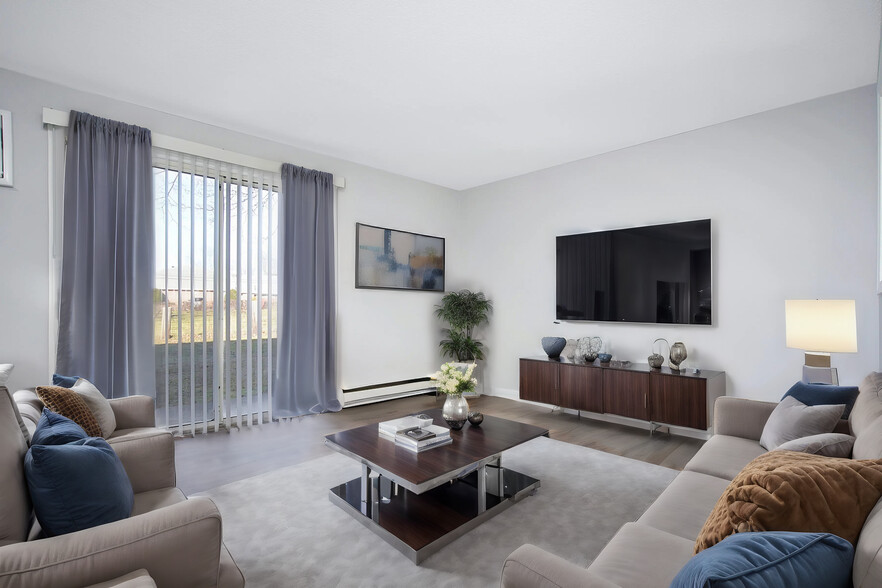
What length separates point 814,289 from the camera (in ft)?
10.9

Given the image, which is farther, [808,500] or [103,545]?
[103,545]

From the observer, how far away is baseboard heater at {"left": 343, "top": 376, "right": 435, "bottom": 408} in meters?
4.84

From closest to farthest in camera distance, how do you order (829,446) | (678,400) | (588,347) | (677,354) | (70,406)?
1. (829,446)
2. (70,406)
3. (678,400)
4. (677,354)
5. (588,347)

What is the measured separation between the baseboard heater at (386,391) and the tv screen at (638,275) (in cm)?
202

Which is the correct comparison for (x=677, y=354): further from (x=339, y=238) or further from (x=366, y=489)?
(x=339, y=238)

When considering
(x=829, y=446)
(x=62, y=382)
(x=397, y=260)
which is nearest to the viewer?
(x=829, y=446)

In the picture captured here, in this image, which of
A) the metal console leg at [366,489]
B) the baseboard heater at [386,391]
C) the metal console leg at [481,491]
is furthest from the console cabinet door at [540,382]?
the metal console leg at [366,489]

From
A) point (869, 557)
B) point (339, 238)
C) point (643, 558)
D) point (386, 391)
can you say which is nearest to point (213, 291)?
point (339, 238)

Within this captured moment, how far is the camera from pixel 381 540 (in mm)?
2070

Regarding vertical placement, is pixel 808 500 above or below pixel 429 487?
above

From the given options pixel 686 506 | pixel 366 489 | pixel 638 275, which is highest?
pixel 638 275

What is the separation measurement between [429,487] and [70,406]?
1694 millimetres

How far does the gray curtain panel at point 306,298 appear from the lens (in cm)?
435

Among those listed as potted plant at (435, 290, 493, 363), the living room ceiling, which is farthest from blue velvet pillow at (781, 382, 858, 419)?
potted plant at (435, 290, 493, 363)
